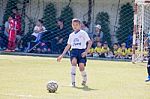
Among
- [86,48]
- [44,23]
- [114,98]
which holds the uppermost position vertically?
[44,23]

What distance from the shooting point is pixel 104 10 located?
28.0m

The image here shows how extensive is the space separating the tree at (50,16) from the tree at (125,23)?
138 inches

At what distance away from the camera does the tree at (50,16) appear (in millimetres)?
27141

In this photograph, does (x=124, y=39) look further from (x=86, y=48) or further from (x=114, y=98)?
(x=114, y=98)

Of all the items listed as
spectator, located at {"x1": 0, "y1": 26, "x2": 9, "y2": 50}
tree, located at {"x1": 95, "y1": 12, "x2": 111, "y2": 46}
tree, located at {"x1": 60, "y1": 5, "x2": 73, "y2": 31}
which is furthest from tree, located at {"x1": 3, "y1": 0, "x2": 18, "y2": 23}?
tree, located at {"x1": 95, "y1": 12, "x2": 111, "y2": 46}

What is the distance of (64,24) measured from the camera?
2702 cm

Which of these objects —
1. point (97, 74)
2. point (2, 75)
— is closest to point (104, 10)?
point (97, 74)

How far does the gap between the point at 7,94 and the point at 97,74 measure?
595cm

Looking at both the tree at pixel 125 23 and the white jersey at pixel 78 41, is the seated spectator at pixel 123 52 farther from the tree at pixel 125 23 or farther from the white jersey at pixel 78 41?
the white jersey at pixel 78 41

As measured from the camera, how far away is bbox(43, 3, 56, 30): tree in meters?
27.1

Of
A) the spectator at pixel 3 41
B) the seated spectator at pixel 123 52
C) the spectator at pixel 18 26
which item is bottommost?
the seated spectator at pixel 123 52

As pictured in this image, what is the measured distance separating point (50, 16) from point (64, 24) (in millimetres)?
1097

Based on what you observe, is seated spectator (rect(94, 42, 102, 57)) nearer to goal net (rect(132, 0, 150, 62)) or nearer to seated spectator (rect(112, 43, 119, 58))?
seated spectator (rect(112, 43, 119, 58))

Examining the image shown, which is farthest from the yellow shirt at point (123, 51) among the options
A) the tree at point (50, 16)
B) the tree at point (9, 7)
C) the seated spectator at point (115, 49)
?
the tree at point (9, 7)
